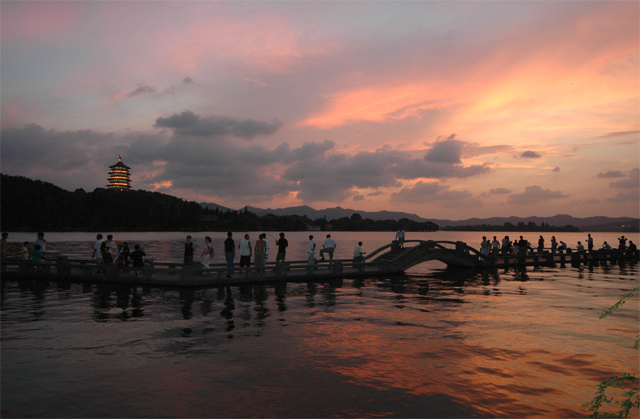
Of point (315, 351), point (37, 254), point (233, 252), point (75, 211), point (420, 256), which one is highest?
point (75, 211)

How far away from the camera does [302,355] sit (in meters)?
9.90

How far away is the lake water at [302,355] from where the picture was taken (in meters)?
7.27

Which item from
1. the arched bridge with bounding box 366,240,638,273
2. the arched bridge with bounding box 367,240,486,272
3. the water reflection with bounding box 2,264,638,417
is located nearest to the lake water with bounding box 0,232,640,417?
the water reflection with bounding box 2,264,638,417

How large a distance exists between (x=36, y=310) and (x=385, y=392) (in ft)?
42.5

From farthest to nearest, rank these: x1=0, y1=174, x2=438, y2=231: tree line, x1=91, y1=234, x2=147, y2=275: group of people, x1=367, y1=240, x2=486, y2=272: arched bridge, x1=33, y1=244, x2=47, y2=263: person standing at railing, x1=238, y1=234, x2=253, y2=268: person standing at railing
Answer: x1=0, y1=174, x2=438, y2=231: tree line
x1=367, y1=240, x2=486, y2=272: arched bridge
x1=33, y1=244, x2=47, y2=263: person standing at railing
x1=238, y1=234, x2=253, y2=268: person standing at railing
x1=91, y1=234, x2=147, y2=275: group of people

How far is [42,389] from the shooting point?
300 inches

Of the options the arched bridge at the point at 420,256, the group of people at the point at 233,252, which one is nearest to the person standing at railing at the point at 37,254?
the group of people at the point at 233,252

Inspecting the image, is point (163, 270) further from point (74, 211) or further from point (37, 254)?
point (74, 211)

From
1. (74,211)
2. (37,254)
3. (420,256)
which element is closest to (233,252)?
(37,254)

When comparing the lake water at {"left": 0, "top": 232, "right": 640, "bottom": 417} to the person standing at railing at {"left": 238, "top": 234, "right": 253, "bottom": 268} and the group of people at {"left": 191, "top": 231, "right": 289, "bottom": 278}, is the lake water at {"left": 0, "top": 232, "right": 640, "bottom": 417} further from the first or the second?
the person standing at railing at {"left": 238, "top": 234, "right": 253, "bottom": 268}

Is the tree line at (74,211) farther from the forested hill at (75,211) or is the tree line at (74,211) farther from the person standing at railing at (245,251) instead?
the person standing at railing at (245,251)

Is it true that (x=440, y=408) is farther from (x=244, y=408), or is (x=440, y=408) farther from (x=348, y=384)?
(x=244, y=408)

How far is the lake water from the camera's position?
286 inches

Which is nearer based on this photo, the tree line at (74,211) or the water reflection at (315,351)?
the water reflection at (315,351)
